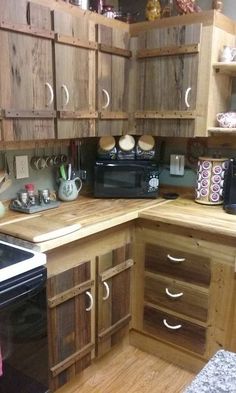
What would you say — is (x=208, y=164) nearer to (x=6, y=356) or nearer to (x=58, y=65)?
(x=58, y=65)

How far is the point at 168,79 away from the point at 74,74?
526 millimetres

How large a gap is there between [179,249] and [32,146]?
967 mm

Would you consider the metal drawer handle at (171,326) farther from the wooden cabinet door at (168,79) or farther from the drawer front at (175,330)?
the wooden cabinet door at (168,79)

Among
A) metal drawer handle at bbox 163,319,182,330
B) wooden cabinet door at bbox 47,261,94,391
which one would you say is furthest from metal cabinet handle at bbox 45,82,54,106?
metal drawer handle at bbox 163,319,182,330

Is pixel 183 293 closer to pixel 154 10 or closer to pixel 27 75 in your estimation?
pixel 27 75

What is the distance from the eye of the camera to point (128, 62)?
2.06 meters

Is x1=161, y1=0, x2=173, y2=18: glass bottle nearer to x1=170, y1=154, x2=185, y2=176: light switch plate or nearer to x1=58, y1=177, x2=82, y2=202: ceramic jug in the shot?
x1=170, y1=154, x2=185, y2=176: light switch plate

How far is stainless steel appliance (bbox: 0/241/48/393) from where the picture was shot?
4.18ft

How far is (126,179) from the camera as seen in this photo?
7.08 ft

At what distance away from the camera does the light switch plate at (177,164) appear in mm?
2367

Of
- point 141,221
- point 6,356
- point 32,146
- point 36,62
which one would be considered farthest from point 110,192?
point 6,356

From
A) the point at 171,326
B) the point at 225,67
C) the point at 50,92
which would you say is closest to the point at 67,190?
the point at 50,92

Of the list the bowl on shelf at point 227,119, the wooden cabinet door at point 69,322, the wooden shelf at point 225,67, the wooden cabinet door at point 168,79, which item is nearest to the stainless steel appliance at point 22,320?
the wooden cabinet door at point 69,322

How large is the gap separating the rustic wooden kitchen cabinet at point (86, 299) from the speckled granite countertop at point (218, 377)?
0.97 metres
